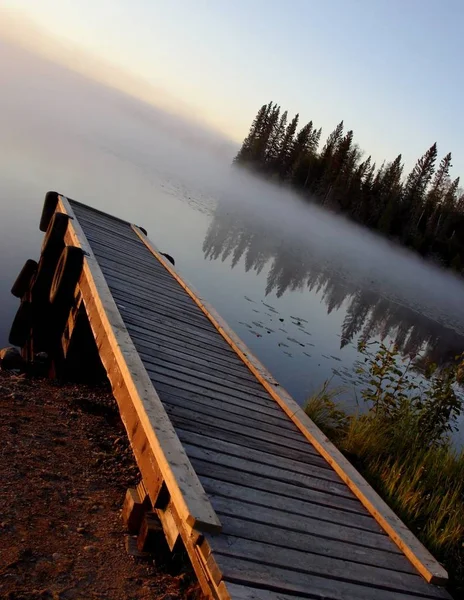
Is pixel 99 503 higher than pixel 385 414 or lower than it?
lower

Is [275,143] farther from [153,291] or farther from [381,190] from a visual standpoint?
[153,291]

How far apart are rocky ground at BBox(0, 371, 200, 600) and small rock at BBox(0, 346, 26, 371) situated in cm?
81

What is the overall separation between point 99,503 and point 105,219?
28.0 feet

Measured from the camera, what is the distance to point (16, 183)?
19.7 m

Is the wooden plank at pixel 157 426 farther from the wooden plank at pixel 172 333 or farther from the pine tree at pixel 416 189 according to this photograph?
the pine tree at pixel 416 189

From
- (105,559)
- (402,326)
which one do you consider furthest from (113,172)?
(105,559)

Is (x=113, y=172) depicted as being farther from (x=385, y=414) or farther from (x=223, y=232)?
(x=385, y=414)

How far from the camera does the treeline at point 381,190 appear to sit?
60.6m

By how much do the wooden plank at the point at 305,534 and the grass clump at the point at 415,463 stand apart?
3.34 feet

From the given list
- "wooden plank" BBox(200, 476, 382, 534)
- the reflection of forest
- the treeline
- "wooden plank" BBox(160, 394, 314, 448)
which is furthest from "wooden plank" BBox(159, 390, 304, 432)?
the treeline

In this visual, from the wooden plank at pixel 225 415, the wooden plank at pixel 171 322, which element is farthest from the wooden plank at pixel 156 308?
the wooden plank at pixel 225 415

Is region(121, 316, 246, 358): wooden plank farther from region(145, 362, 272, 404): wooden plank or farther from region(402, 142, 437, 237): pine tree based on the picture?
region(402, 142, 437, 237): pine tree

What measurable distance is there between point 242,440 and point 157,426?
894 mm

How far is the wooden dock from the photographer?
2.88 meters
